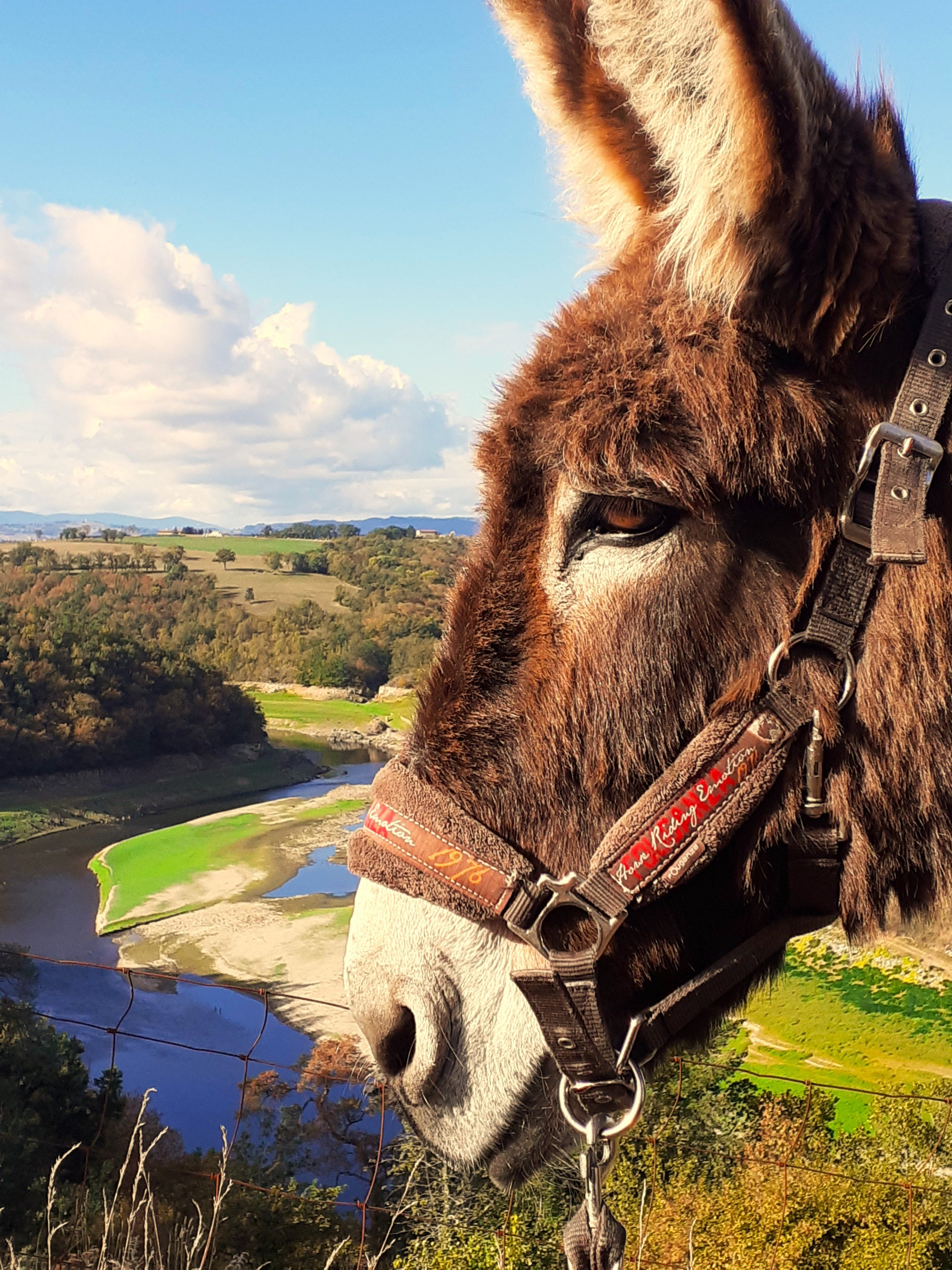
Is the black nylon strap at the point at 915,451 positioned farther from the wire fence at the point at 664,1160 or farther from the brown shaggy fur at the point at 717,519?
the wire fence at the point at 664,1160

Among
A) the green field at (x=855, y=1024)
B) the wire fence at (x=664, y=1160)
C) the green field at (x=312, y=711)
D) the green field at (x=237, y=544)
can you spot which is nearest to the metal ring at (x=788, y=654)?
the wire fence at (x=664, y=1160)

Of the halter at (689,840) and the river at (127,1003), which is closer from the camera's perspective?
the halter at (689,840)

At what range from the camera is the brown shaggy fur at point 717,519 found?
1.50 meters

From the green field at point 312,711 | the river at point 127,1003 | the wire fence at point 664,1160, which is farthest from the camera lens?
the green field at point 312,711

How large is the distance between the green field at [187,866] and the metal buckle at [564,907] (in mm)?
44031

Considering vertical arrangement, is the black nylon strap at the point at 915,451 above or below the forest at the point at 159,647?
above

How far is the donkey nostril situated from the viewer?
174 cm

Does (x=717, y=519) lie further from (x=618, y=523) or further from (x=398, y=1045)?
(x=398, y=1045)

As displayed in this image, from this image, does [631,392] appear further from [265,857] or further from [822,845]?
[265,857]

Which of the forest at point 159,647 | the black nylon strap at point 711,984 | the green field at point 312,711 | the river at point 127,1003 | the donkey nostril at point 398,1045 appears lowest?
the river at point 127,1003

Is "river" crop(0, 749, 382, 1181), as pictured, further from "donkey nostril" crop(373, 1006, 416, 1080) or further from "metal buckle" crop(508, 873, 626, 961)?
"metal buckle" crop(508, 873, 626, 961)

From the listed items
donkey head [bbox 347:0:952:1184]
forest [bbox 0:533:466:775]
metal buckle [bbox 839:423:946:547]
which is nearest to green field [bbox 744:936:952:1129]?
forest [bbox 0:533:466:775]

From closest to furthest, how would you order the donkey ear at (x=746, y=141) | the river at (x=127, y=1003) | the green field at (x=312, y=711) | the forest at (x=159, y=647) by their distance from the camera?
the donkey ear at (x=746, y=141)
the river at (x=127, y=1003)
the forest at (x=159, y=647)
the green field at (x=312, y=711)

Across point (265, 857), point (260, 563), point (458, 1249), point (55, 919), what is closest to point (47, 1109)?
point (458, 1249)
